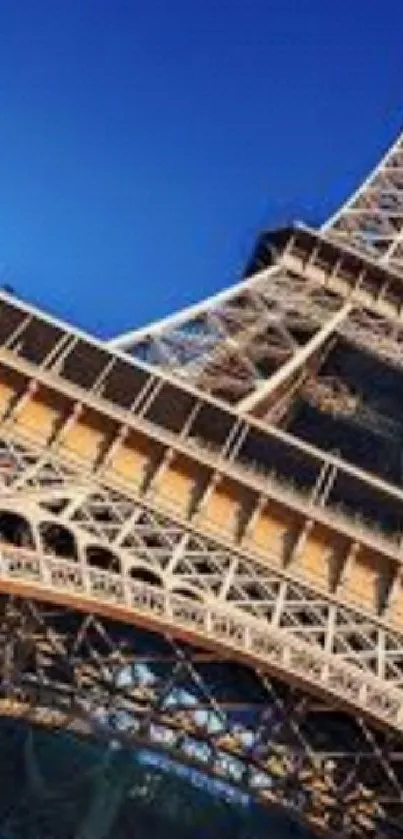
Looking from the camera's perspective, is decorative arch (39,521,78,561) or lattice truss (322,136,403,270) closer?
decorative arch (39,521,78,561)

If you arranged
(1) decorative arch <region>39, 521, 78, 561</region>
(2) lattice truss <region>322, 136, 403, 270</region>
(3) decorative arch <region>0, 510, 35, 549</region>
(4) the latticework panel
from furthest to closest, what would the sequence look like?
(2) lattice truss <region>322, 136, 403, 270</region> < (4) the latticework panel < (1) decorative arch <region>39, 521, 78, 561</region> < (3) decorative arch <region>0, 510, 35, 549</region>

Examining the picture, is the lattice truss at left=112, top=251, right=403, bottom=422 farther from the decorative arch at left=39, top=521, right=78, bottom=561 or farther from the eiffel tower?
the decorative arch at left=39, top=521, right=78, bottom=561

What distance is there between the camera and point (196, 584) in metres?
15.6

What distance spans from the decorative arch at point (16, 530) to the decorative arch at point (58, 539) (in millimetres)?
167

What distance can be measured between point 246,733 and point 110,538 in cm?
282

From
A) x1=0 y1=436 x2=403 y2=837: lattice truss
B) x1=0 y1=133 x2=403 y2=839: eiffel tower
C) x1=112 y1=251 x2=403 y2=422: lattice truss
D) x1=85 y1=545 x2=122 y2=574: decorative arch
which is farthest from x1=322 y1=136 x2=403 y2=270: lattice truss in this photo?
x1=85 y1=545 x2=122 y2=574: decorative arch

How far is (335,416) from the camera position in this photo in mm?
27109

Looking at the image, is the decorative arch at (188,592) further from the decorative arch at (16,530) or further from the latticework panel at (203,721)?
the decorative arch at (16,530)

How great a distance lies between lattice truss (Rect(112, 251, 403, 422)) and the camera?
842 inches

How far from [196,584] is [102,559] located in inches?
42.6

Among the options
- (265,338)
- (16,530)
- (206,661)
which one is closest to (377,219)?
(265,338)

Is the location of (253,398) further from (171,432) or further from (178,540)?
(178,540)

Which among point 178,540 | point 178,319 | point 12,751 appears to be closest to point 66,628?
point 178,540

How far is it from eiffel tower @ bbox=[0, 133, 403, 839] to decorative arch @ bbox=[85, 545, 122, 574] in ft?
0.12
